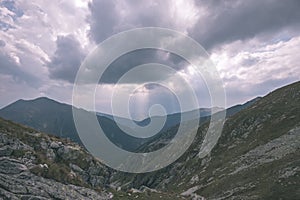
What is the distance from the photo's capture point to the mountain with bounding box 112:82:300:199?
71.0 metres

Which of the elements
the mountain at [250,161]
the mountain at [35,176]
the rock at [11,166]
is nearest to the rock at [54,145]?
the mountain at [35,176]

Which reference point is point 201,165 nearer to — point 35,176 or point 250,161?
point 250,161

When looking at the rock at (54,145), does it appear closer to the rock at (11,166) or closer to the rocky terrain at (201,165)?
the rocky terrain at (201,165)

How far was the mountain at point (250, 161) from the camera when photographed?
71.0 meters

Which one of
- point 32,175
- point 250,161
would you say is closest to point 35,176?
point 32,175

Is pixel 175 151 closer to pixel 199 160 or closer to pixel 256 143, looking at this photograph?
pixel 199 160

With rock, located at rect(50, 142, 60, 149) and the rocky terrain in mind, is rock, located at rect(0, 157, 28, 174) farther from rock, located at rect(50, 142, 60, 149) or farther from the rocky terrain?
rock, located at rect(50, 142, 60, 149)

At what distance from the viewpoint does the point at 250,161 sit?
9794cm

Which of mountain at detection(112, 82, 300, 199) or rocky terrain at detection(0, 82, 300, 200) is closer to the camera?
rocky terrain at detection(0, 82, 300, 200)

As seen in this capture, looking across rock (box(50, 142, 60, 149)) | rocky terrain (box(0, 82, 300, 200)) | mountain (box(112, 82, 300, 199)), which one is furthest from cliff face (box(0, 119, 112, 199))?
mountain (box(112, 82, 300, 199))

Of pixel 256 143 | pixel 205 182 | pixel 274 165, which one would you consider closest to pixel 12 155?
pixel 274 165

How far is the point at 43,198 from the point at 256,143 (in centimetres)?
8426

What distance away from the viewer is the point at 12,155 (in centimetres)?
5459

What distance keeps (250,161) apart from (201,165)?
40.2 meters
